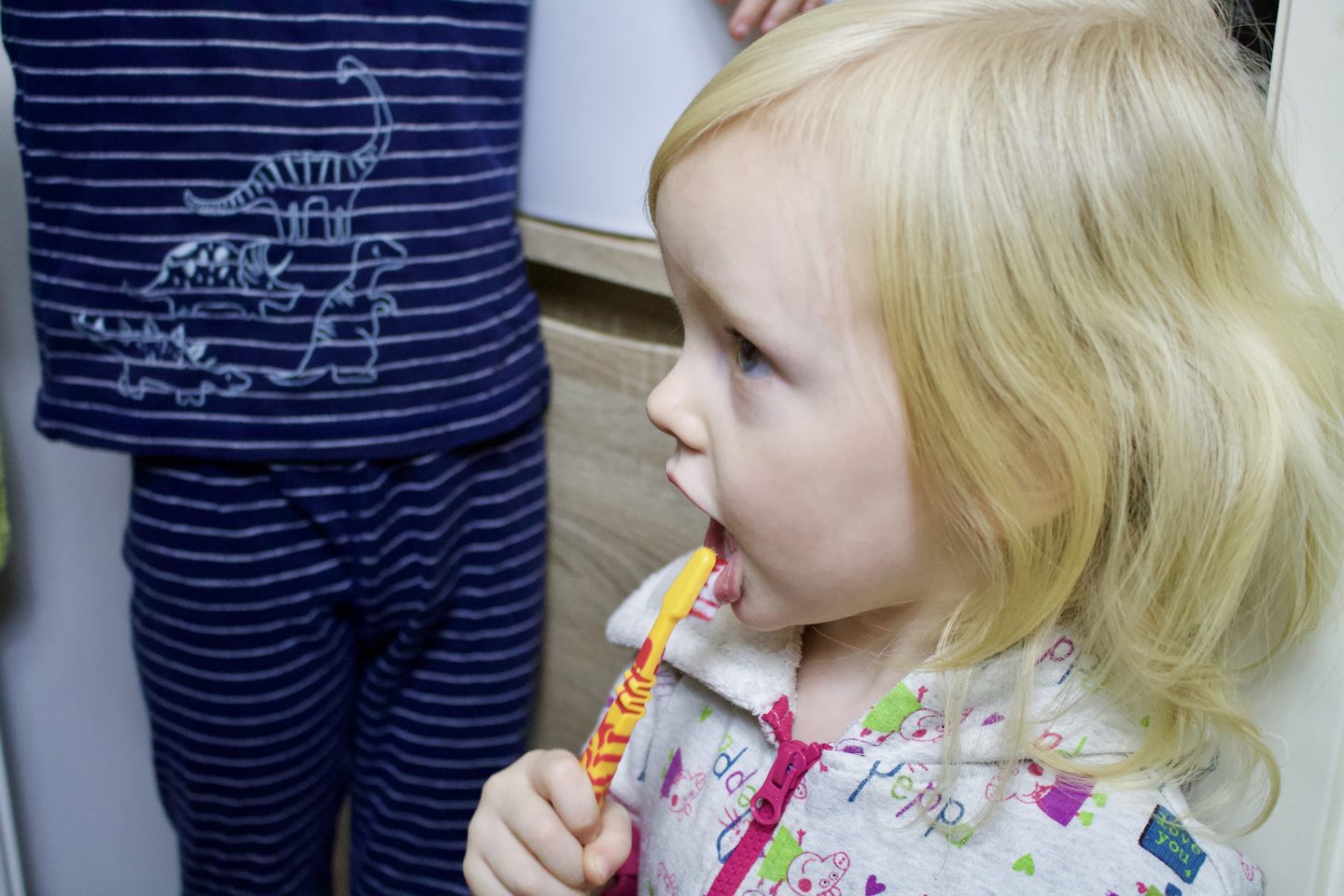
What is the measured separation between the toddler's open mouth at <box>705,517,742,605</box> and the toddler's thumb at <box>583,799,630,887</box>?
0.37 feet

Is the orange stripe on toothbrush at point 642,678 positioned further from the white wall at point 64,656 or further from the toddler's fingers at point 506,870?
the white wall at point 64,656

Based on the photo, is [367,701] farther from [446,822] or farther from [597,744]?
[597,744]

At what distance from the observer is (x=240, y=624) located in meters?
0.76

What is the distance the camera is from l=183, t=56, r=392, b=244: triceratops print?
69 centimetres

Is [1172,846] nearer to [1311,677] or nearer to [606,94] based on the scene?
[1311,677]

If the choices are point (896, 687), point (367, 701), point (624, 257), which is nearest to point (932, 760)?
point (896, 687)

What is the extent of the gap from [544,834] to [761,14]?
44 centimetres

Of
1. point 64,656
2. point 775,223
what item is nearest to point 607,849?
point 775,223

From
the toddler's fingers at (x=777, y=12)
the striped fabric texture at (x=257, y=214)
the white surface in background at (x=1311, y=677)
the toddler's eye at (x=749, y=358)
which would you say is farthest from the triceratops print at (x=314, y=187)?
the white surface in background at (x=1311, y=677)

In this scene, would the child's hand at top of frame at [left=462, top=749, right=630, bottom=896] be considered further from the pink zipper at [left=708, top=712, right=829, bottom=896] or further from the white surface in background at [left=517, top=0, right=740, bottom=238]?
the white surface in background at [left=517, top=0, right=740, bottom=238]

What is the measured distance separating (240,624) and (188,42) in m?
0.35

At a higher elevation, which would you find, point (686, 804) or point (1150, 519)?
point (1150, 519)

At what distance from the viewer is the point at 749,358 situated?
481 millimetres

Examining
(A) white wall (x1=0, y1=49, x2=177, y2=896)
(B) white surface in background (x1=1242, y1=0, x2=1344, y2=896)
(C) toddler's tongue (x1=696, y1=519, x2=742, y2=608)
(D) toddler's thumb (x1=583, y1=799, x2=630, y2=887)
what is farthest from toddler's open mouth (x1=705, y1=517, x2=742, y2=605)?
(A) white wall (x1=0, y1=49, x2=177, y2=896)
